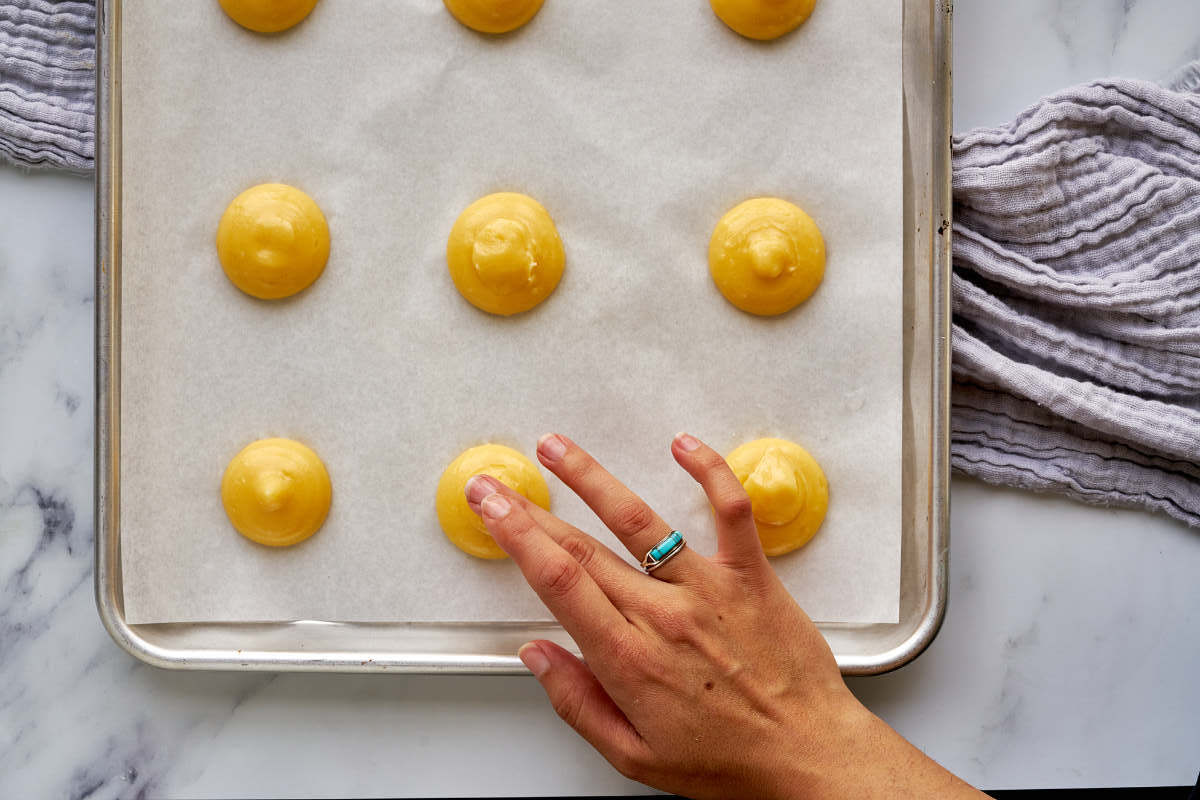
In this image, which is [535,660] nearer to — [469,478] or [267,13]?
[469,478]

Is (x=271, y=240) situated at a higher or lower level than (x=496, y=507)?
higher

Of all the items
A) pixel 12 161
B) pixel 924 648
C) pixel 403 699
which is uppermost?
pixel 12 161

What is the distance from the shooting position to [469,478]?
0.77 m

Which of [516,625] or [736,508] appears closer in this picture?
[736,508]

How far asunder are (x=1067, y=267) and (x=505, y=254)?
558 millimetres

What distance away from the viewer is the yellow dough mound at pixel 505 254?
0.76 m

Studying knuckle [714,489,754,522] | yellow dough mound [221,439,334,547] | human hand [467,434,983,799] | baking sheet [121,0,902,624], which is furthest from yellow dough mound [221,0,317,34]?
knuckle [714,489,754,522]

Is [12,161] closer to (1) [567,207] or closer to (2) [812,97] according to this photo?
(1) [567,207]

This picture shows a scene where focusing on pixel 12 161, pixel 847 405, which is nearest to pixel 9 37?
pixel 12 161

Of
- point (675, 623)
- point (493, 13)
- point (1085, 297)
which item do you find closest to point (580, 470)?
point (675, 623)

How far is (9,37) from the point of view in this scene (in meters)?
0.82

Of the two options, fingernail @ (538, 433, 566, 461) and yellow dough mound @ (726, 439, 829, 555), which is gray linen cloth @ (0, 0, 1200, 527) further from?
fingernail @ (538, 433, 566, 461)

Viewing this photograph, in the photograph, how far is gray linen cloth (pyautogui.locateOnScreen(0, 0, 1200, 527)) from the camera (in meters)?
0.82

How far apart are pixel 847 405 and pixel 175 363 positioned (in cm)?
62
